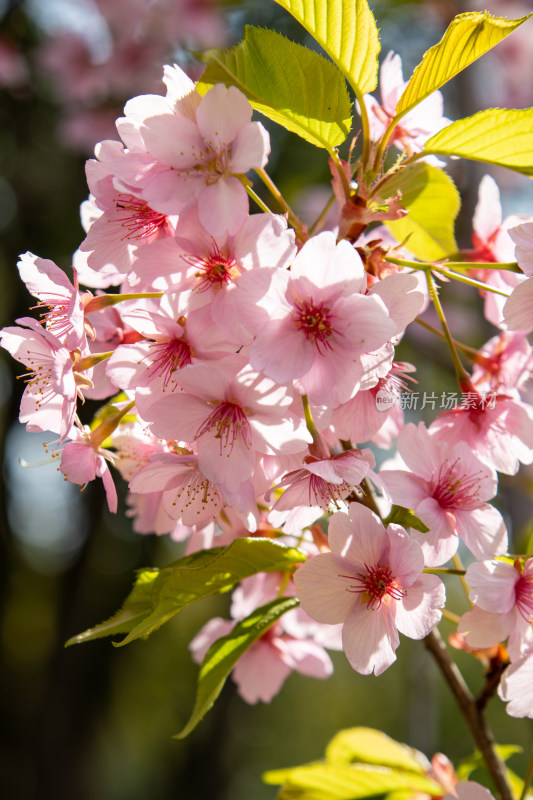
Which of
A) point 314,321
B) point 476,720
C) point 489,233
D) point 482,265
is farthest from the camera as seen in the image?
point 489,233

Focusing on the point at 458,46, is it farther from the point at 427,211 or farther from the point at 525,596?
the point at 525,596

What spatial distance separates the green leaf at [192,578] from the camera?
73cm

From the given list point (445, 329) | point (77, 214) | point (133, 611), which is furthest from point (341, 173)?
point (77, 214)

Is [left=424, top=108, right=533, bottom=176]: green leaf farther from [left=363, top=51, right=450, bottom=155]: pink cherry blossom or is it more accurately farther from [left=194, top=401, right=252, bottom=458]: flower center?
[left=194, top=401, right=252, bottom=458]: flower center

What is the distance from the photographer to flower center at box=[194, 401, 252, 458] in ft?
2.20

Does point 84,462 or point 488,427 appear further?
point 488,427

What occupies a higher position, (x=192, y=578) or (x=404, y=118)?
(x=404, y=118)

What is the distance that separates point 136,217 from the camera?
72cm

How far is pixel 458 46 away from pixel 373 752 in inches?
41.4

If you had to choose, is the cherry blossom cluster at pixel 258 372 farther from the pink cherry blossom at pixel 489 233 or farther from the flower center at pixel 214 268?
the pink cherry blossom at pixel 489 233

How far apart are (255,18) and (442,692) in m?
11.1

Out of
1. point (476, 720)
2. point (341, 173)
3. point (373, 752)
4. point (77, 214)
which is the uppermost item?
point (341, 173)

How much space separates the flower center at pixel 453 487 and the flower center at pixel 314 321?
0.64ft

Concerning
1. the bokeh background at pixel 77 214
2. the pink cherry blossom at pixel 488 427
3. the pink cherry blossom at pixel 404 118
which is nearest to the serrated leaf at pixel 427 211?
the pink cherry blossom at pixel 404 118
